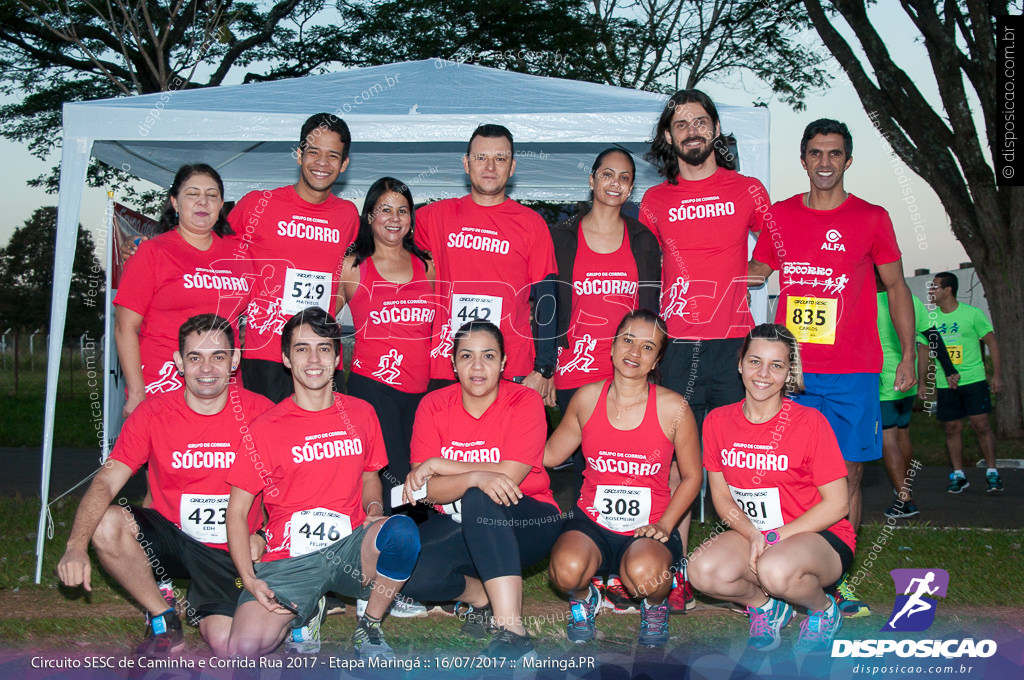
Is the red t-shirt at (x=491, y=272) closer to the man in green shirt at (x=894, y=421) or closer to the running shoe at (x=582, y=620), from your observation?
the running shoe at (x=582, y=620)

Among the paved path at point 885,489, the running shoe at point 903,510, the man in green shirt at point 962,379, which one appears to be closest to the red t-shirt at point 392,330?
the paved path at point 885,489

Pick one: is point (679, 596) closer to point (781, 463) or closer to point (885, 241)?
point (781, 463)

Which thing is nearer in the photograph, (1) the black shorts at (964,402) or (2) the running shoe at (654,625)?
(2) the running shoe at (654,625)

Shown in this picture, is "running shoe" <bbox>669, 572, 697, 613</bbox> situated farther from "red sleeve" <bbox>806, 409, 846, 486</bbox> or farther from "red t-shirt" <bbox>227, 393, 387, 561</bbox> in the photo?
"red t-shirt" <bbox>227, 393, 387, 561</bbox>

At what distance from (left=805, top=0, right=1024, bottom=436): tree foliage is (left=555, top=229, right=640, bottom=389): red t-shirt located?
789cm

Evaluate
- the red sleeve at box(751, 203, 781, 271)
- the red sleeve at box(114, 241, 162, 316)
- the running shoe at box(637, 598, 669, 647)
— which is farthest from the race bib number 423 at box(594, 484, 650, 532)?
the red sleeve at box(114, 241, 162, 316)

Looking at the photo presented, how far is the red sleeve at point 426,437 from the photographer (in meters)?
3.35

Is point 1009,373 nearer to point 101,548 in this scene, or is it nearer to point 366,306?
point 366,306

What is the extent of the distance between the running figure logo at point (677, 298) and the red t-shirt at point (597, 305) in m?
0.15

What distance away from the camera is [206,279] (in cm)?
363

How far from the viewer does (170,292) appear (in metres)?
3.58

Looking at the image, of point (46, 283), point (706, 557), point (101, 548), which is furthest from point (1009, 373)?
point (46, 283)

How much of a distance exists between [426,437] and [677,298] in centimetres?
124

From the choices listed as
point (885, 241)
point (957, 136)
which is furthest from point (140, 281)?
point (957, 136)
